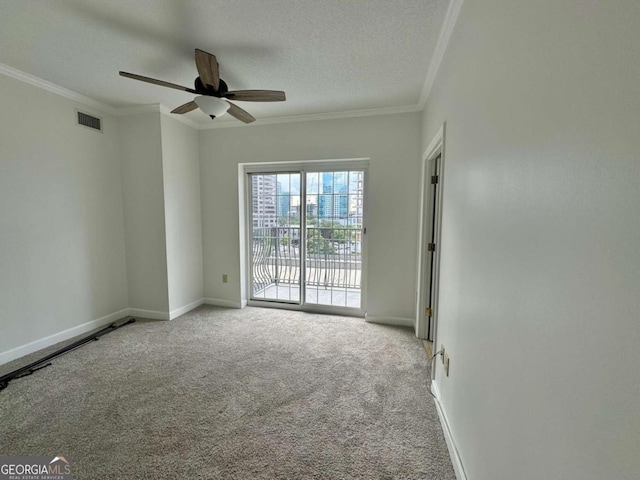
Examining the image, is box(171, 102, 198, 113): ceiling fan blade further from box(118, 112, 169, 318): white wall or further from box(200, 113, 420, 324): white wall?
box(200, 113, 420, 324): white wall

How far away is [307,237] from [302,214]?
332 millimetres

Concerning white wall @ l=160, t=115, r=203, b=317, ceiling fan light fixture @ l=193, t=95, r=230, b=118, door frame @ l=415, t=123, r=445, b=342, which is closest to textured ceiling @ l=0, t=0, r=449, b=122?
ceiling fan light fixture @ l=193, t=95, r=230, b=118

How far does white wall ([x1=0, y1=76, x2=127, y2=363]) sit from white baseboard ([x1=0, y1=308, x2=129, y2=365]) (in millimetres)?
22

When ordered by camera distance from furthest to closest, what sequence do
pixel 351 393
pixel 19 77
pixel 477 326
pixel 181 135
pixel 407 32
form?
pixel 181 135 < pixel 19 77 < pixel 351 393 < pixel 407 32 < pixel 477 326

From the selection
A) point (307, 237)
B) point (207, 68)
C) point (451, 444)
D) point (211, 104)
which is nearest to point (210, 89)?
point (211, 104)

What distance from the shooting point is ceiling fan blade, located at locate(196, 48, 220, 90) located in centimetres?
168

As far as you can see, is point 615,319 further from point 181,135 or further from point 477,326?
point 181,135

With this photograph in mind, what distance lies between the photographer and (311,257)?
12.3ft

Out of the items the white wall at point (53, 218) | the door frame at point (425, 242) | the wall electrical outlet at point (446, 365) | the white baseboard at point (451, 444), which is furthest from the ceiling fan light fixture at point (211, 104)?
the white baseboard at point (451, 444)

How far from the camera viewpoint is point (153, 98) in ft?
9.70

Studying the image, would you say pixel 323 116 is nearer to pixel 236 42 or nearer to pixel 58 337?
pixel 236 42

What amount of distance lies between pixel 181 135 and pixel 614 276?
4091mm

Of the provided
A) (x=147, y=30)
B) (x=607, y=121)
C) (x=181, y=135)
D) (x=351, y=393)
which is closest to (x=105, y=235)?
(x=181, y=135)

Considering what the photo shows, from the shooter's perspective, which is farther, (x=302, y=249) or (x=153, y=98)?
(x=302, y=249)
